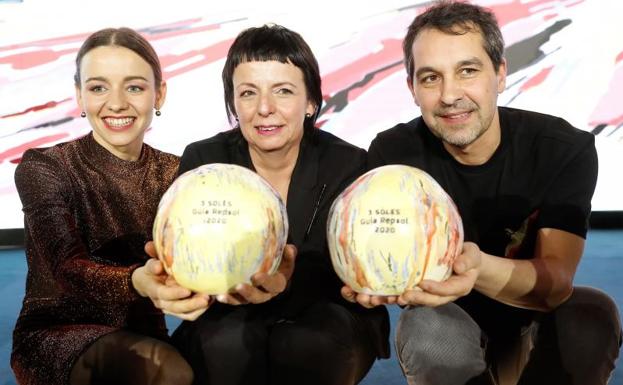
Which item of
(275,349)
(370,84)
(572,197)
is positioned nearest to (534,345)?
(572,197)

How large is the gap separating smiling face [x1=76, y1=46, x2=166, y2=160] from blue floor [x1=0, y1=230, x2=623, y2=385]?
1095 mm

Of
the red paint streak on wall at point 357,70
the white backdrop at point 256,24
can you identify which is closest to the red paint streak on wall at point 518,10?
the white backdrop at point 256,24

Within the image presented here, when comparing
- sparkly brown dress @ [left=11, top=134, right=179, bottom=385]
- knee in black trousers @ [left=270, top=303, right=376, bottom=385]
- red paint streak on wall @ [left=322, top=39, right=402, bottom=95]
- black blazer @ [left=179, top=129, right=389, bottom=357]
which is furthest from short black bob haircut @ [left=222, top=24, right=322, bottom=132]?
red paint streak on wall @ [left=322, top=39, right=402, bottom=95]

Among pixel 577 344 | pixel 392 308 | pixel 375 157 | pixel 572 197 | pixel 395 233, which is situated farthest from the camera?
pixel 392 308

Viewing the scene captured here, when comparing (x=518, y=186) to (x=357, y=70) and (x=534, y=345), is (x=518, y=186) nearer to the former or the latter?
(x=534, y=345)

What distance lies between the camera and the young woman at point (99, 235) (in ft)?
5.63

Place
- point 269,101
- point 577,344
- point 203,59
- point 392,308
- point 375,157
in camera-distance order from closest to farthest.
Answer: point 577,344 < point 269,101 < point 375,157 < point 392,308 < point 203,59

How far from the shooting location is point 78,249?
1804mm

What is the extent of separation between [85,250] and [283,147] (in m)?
0.65

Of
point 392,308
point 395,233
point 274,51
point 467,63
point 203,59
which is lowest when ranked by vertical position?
point 392,308

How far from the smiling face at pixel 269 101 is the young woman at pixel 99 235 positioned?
34cm

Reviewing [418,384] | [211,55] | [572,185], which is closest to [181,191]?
[418,384]

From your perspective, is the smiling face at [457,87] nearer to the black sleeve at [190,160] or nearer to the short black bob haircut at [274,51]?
the short black bob haircut at [274,51]

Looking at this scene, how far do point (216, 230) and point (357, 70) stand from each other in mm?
3427
